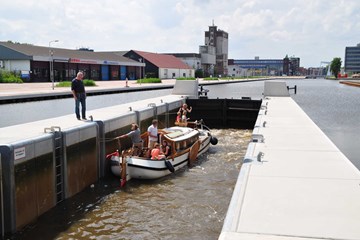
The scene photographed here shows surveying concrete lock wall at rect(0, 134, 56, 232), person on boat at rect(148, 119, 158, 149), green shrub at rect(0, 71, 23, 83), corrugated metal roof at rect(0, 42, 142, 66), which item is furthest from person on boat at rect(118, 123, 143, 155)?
corrugated metal roof at rect(0, 42, 142, 66)

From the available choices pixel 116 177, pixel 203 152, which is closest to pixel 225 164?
pixel 203 152

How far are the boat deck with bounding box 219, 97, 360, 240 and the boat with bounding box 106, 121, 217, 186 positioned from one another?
4.21 m

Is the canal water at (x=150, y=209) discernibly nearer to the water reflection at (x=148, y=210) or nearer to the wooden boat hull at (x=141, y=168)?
the water reflection at (x=148, y=210)

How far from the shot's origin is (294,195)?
32.9 feet

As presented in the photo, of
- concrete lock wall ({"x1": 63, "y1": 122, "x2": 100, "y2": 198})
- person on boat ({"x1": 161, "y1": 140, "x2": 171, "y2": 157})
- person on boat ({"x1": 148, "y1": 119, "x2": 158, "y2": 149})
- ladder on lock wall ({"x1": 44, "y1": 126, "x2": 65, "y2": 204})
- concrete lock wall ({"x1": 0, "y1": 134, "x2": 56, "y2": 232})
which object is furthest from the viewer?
person on boat ({"x1": 161, "y1": 140, "x2": 171, "y2": 157})

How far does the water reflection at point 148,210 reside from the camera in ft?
40.4

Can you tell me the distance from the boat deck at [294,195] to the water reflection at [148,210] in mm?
2213

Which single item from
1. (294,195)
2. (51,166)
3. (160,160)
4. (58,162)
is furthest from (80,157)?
(294,195)

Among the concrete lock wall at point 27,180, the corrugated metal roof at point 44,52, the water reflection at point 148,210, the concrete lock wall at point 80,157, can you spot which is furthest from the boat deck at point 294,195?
the corrugated metal roof at point 44,52

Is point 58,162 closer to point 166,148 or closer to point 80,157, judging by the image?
point 80,157

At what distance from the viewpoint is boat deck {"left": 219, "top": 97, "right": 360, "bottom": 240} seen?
7.86 metres

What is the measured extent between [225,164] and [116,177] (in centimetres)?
603

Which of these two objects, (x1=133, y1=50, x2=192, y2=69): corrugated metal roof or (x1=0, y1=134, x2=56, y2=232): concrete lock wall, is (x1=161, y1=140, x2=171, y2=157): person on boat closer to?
(x1=0, y1=134, x2=56, y2=232): concrete lock wall

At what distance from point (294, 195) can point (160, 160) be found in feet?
29.0
